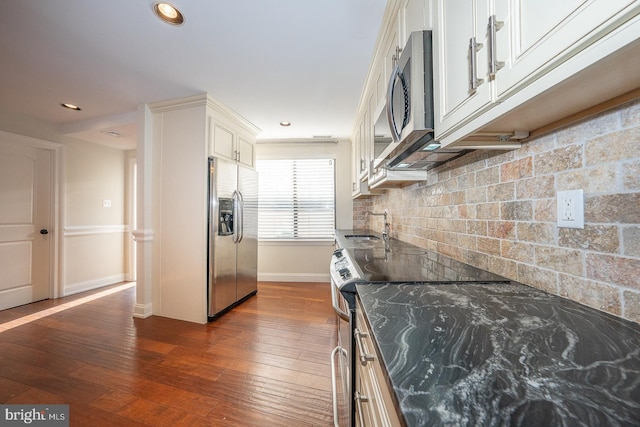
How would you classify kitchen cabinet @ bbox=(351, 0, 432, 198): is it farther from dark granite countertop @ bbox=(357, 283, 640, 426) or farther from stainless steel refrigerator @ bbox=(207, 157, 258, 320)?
stainless steel refrigerator @ bbox=(207, 157, 258, 320)

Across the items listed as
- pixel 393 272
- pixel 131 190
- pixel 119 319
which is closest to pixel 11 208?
pixel 131 190

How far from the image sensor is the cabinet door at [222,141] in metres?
2.77

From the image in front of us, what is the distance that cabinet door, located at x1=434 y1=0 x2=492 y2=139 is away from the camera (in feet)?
2.33

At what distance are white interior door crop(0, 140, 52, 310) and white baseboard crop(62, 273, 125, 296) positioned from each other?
0.69 ft

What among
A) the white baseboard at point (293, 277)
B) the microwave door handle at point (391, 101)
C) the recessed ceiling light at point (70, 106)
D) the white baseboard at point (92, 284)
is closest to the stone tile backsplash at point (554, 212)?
the microwave door handle at point (391, 101)

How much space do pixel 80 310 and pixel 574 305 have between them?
429 centimetres

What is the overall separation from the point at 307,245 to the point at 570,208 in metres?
3.57

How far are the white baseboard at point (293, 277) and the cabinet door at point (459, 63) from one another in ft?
11.3

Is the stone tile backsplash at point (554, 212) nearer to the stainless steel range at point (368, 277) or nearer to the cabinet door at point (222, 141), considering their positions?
the stainless steel range at point (368, 277)

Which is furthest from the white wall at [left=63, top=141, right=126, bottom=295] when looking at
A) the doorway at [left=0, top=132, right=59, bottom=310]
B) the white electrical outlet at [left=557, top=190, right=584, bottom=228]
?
the white electrical outlet at [left=557, top=190, right=584, bottom=228]

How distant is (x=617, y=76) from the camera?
532mm

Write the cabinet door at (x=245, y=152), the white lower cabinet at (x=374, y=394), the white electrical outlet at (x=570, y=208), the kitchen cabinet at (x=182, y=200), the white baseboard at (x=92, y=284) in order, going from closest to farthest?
the white lower cabinet at (x=374, y=394), the white electrical outlet at (x=570, y=208), the kitchen cabinet at (x=182, y=200), the cabinet door at (x=245, y=152), the white baseboard at (x=92, y=284)

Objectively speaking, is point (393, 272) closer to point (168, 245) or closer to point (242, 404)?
point (242, 404)

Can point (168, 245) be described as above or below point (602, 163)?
below
